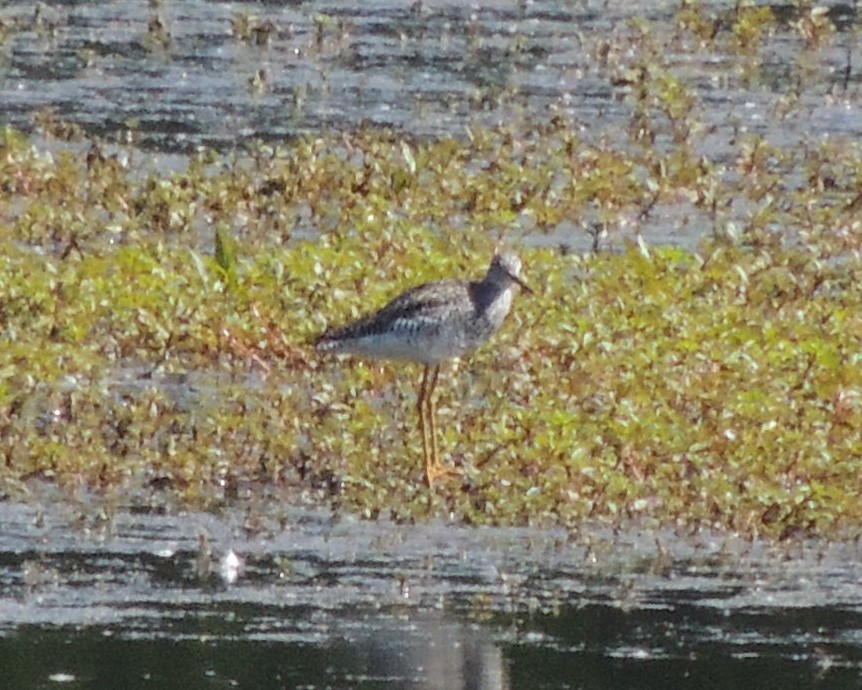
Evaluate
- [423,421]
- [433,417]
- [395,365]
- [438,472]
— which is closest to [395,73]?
[395,365]

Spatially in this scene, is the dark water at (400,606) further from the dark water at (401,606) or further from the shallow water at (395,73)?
the shallow water at (395,73)

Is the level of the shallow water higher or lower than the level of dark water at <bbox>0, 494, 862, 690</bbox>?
higher

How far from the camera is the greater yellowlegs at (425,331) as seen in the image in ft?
36.1

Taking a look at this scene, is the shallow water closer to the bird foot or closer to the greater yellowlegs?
the greater yellowlegs

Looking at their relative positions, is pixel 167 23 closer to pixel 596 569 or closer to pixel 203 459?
pixel 203 459

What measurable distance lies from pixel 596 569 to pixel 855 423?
196 centimetres

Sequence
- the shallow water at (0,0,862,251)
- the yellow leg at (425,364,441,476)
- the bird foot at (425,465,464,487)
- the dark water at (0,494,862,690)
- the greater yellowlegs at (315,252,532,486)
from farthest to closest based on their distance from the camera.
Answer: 1. the shallow water at (0,0,862,251)
2. the greater yellowlegs at (315,252,532,486)
3. the yellow leg at (425,364,441,476)
4. the bird foot at (425,465,464,487)
5. the dark water at (0,494,862,690)

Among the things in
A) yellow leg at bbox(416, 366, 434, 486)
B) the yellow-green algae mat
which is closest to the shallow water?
the yellow-green algae mat

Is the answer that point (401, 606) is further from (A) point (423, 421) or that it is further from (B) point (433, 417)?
(B) point (433, 417)

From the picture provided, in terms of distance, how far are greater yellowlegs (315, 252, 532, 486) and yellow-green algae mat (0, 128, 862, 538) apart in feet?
0.69

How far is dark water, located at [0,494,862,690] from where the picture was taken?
26.6 ft

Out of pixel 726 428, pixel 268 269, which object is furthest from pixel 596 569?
pixel 268 269

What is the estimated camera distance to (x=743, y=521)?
9734 mm

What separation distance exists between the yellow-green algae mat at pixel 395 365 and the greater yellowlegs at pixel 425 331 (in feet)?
0.69
